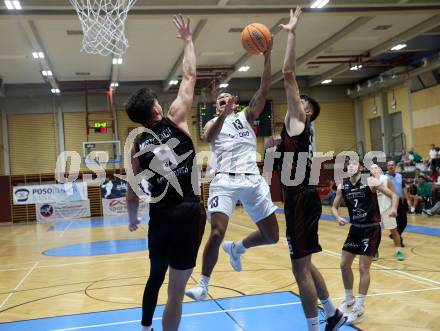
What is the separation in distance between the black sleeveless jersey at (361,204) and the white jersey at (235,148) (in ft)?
4.07

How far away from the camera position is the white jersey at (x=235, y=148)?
445 centimetres

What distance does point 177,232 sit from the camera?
325 cm

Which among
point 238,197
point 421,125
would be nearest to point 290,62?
point 238,197

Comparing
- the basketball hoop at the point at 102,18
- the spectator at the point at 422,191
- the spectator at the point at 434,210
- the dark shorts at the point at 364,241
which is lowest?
the spectator at the point at 434,210

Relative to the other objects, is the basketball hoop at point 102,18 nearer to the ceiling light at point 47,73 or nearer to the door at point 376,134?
the ceiling light at point 47,73

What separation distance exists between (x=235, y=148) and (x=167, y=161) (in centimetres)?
128

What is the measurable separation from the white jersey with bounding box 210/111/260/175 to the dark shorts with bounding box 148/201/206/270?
117 centimetres

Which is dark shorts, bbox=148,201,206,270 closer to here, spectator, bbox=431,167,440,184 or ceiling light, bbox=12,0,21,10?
ceiling light, bbox=12,0,21,10

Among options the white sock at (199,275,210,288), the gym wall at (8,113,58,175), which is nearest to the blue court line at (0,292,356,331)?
the white sock at (199,275,210,288)

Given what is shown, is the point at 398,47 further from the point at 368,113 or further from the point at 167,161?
the point at 167,161

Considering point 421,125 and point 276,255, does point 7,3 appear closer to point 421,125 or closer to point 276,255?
point 276,255

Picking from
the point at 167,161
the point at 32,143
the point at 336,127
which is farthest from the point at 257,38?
the point at 336,127

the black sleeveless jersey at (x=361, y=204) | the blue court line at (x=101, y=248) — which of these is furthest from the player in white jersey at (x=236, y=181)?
the blue court line at (x=101, y=248)

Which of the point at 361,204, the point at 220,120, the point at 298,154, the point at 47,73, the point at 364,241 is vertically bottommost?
the point at 364,241
